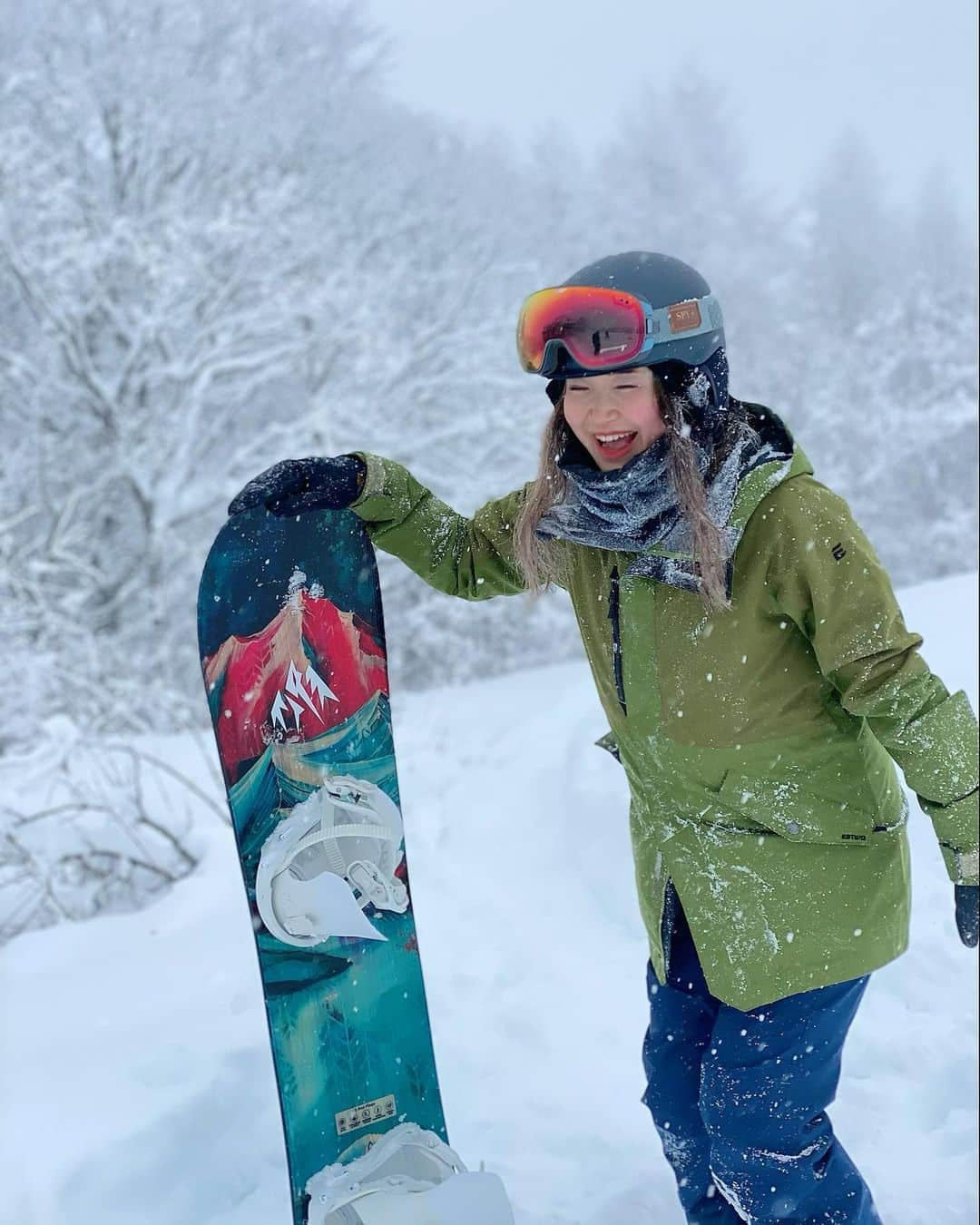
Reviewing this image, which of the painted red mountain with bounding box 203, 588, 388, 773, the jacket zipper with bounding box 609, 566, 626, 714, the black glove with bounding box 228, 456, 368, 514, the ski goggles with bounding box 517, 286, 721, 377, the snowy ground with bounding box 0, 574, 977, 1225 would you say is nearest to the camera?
the ski goggles with bounding box 517, 286, 721, 377

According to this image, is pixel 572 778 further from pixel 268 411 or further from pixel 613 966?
pixel 268 411

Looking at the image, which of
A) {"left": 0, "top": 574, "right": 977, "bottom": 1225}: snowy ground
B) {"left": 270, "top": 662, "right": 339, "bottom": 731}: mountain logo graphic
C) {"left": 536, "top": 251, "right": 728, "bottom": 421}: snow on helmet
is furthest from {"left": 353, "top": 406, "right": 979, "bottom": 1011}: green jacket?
{"left": 0, "top": 574, "right": 977, "bottom": 1225}: snowy ground

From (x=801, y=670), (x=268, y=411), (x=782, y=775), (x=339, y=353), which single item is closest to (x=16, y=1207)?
(x=782, y=775)

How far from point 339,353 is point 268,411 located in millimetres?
2189

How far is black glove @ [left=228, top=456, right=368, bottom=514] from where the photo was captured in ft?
5.92

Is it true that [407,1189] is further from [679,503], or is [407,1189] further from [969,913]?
[679,503]

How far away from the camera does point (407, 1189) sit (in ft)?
5.85

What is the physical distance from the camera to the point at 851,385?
17844mm

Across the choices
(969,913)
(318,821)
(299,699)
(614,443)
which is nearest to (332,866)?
(318,821)

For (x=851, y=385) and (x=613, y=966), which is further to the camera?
(x=851, y=385)

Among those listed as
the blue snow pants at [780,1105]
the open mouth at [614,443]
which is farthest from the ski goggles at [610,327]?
the blue snow pants at [780,1105]

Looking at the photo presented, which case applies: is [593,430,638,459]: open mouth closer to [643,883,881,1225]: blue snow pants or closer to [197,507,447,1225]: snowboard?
[197,507,447,1225]: snowboard

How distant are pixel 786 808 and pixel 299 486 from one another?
3.35 ft

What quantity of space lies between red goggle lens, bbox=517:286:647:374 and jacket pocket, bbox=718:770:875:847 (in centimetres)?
70
